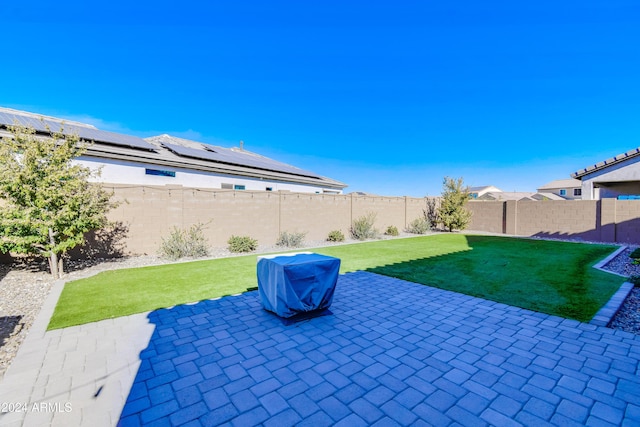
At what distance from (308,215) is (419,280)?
7.22m

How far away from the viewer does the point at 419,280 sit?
661cm

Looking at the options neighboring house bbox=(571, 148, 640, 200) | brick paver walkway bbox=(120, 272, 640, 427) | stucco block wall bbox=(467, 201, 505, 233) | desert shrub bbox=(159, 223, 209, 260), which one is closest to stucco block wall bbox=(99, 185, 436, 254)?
desert shrub bbox=(159, 223, 209, 260)

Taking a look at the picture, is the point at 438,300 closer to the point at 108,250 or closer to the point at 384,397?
the point at 384,397

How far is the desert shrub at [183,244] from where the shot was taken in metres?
9.10

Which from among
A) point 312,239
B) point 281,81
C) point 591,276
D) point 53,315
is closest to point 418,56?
point 281,81

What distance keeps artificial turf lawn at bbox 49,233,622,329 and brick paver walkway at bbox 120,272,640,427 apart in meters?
0.83

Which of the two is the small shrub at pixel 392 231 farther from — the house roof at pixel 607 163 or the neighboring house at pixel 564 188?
the neighboring house at pixel 564 188

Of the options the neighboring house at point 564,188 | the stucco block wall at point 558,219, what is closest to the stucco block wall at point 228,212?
the stucco block wall at point 558,219

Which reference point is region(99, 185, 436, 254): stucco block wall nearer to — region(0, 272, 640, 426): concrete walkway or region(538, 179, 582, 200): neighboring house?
region(0, 272, 640, 426): concrete walkway

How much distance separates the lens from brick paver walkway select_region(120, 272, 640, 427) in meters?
2.27

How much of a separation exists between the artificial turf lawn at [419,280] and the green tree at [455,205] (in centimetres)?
706

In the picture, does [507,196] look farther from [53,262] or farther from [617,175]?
[53,262]

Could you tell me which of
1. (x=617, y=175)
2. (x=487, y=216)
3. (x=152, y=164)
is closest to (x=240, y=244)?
(x=152, y=164)

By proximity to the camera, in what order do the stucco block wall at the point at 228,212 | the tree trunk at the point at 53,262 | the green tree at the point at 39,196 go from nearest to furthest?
the green tree at the point at 39,196 → the tree trunk at the point at 53,262 → the stucco block wall at the point at 228,212
